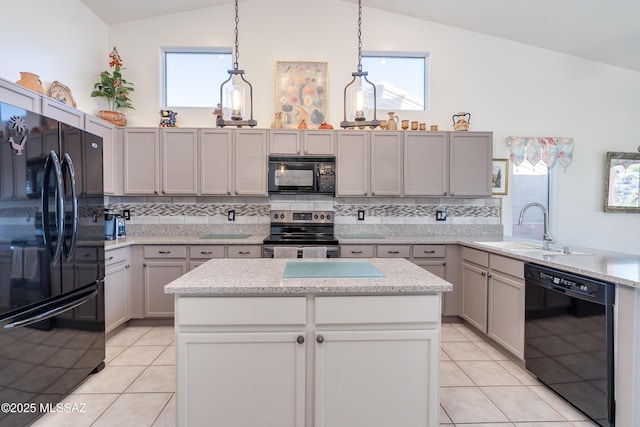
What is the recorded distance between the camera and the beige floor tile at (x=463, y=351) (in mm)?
2691

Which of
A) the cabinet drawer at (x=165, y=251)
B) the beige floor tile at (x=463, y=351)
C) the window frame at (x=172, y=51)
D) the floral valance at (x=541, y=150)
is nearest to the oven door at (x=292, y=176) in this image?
the cabinet drawer at (x=165, y=251)

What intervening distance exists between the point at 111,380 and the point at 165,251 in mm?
1317

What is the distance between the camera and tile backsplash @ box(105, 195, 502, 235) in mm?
3873

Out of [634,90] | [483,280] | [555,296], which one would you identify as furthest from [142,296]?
[634,90]

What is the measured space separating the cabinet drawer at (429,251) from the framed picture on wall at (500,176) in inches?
48.7

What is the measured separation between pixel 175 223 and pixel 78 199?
5.92ft

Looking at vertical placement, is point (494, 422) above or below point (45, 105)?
below

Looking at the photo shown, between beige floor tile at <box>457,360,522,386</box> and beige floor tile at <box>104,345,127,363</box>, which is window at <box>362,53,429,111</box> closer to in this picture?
beige floor tile at <box>457,360,522,386</box>

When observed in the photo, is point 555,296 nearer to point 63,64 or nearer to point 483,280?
point 483,280

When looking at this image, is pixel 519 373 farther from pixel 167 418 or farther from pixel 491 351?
pixel 167 418

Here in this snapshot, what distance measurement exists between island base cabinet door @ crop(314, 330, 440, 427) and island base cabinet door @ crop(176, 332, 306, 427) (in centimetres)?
A: 12

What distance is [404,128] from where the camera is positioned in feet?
12.2

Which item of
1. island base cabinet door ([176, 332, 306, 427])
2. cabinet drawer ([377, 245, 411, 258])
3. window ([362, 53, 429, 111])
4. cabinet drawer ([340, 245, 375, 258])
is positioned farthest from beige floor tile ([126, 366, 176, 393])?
window ([362, 53, 429, 111])

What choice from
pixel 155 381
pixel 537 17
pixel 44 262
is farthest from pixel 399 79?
pixel 155 381
